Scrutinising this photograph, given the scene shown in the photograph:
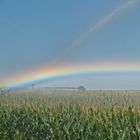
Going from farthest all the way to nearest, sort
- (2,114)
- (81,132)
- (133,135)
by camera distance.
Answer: (2,114) → (81,132) → (133,135)

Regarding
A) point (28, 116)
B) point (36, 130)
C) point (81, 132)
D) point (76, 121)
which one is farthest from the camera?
point (28, 116)

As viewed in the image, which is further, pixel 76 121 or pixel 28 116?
pixel 28 116

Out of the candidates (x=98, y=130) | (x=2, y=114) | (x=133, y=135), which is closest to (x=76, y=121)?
(x=98, y=130)

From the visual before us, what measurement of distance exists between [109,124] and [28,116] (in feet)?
21.1

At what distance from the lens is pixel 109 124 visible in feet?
39.7

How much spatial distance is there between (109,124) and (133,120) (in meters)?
0.74

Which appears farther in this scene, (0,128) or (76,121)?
(0,128)

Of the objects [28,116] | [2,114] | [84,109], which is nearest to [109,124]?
[84,109]

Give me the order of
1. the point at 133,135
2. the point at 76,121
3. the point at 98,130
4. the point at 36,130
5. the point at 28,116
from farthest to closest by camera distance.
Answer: the point at 28,116
the point at 36,130
the point at 76,121
the point at 98,130
the point at 133,135

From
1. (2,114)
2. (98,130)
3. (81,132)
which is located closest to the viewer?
(98,130)

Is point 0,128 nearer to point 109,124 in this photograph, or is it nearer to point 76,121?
point 76,121

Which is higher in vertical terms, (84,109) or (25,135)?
(84,109)

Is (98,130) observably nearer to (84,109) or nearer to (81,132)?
(81,132)

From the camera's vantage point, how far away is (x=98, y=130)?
12.0 metres
